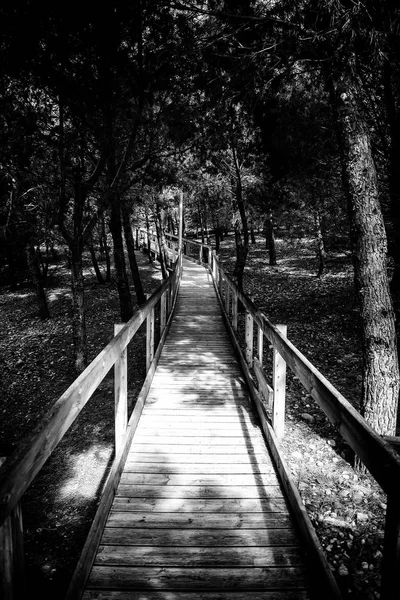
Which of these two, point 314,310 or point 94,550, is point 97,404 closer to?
point 94,550

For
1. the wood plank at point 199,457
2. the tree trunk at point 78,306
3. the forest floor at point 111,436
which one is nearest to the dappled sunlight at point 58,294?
the forest floor at point 111,436

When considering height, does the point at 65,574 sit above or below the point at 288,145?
below

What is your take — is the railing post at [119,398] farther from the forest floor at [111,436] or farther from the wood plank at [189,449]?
the forest floor at [111,436]

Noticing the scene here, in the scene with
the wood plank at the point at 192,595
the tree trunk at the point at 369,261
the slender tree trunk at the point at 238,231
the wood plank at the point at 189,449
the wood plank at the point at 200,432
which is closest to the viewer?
the wood plank at the point at 192,595

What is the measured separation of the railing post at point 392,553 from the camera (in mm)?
1610

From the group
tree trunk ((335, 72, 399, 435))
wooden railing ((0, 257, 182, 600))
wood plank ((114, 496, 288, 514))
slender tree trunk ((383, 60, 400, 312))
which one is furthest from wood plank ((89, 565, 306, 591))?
slender tree trunk ((383, 60, 400, 312))

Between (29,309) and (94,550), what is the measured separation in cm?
1707

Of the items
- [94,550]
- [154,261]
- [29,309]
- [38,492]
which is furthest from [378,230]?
[154,261]

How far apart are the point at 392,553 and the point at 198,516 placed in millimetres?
1871

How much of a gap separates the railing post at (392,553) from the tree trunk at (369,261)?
3281 millimetres

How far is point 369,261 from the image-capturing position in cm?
464

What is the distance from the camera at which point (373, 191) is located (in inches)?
179

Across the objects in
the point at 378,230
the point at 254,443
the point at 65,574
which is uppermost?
the point at 378,230

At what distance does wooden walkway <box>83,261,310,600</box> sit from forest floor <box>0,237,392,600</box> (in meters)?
0.83
